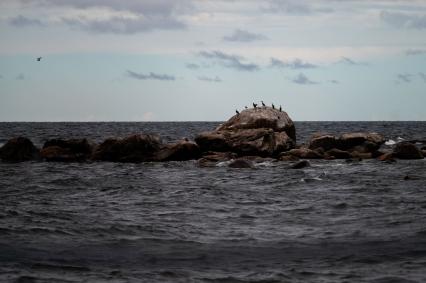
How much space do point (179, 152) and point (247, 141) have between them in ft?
14.8

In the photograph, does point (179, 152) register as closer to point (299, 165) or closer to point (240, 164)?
point (240, 164)

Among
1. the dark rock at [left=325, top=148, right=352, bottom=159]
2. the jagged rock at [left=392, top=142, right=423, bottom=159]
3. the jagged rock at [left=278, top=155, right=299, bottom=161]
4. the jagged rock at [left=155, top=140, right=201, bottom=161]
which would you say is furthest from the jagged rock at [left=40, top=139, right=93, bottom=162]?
the jagged rock at [left=392, top=142, right=423, bottom=159]

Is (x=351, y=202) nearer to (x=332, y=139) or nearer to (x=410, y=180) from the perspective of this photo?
(x=410, y=180)

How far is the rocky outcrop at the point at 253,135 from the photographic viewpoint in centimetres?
4084

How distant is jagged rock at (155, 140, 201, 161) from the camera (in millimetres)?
41375

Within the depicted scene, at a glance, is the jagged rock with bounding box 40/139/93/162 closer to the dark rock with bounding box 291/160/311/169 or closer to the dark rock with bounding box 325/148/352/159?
the dark rock with bounding box 291/160/311/169

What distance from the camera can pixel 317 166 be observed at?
36906mm

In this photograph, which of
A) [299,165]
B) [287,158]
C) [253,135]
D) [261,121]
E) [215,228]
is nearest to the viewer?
[215,228]

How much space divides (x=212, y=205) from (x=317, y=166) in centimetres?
1559

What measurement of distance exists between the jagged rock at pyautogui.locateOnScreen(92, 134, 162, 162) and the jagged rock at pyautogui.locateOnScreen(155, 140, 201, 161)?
0.65 m

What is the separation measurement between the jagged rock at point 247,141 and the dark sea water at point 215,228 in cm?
901

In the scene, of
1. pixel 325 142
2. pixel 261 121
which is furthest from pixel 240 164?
pixel 325 142

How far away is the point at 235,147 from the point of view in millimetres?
41156

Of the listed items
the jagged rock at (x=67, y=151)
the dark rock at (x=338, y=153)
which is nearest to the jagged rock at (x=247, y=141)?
the dark rock at (x=338, y=153)
